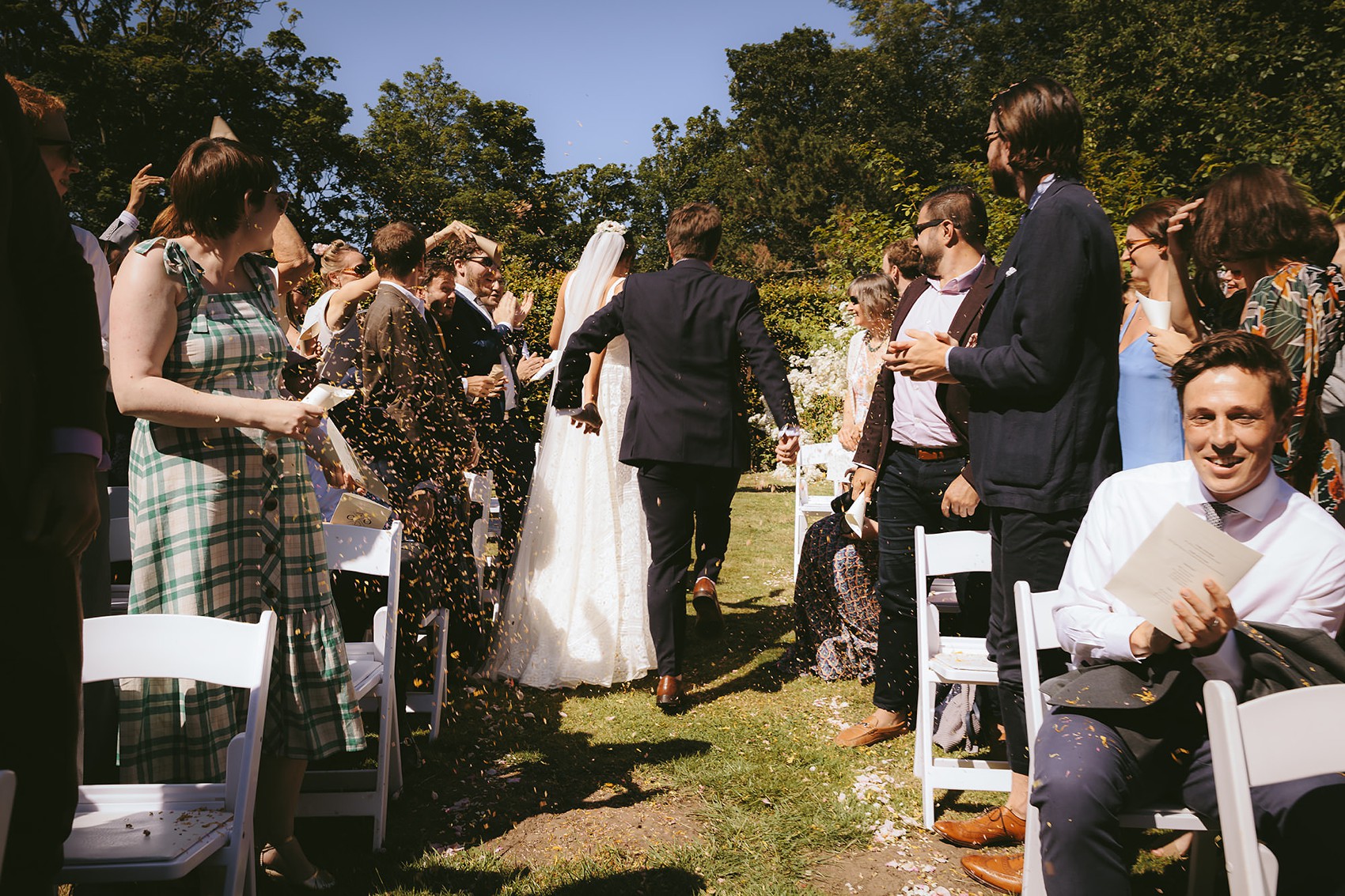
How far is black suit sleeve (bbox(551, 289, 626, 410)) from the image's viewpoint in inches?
188

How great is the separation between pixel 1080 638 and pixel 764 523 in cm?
759

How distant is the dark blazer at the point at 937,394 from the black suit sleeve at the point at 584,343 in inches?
56.5

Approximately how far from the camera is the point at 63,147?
10.2 feet

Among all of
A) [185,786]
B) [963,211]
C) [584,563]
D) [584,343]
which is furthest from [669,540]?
[185,786]

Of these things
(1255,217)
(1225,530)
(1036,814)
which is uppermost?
(1255,217)

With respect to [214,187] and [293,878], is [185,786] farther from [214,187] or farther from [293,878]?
[214,187]

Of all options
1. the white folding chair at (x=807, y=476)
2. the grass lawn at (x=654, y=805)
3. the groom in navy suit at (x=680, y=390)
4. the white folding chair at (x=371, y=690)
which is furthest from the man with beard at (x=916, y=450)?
the white folding chair at (x=371, y=690)

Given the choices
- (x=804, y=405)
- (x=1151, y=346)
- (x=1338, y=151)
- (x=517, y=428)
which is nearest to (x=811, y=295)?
(x=804, y=405)

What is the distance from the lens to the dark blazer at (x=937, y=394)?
3.53 m

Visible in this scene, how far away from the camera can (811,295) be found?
48.3 feet

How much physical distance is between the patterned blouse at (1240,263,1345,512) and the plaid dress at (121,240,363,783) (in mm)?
3068

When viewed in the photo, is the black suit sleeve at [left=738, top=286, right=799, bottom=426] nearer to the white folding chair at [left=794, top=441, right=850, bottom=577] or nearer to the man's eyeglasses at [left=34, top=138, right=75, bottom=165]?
the white folding chair at [left=794, top=441, right=850, bottom=577]

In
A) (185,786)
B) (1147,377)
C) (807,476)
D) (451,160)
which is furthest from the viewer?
(451,160)

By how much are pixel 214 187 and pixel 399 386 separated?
1730mm
